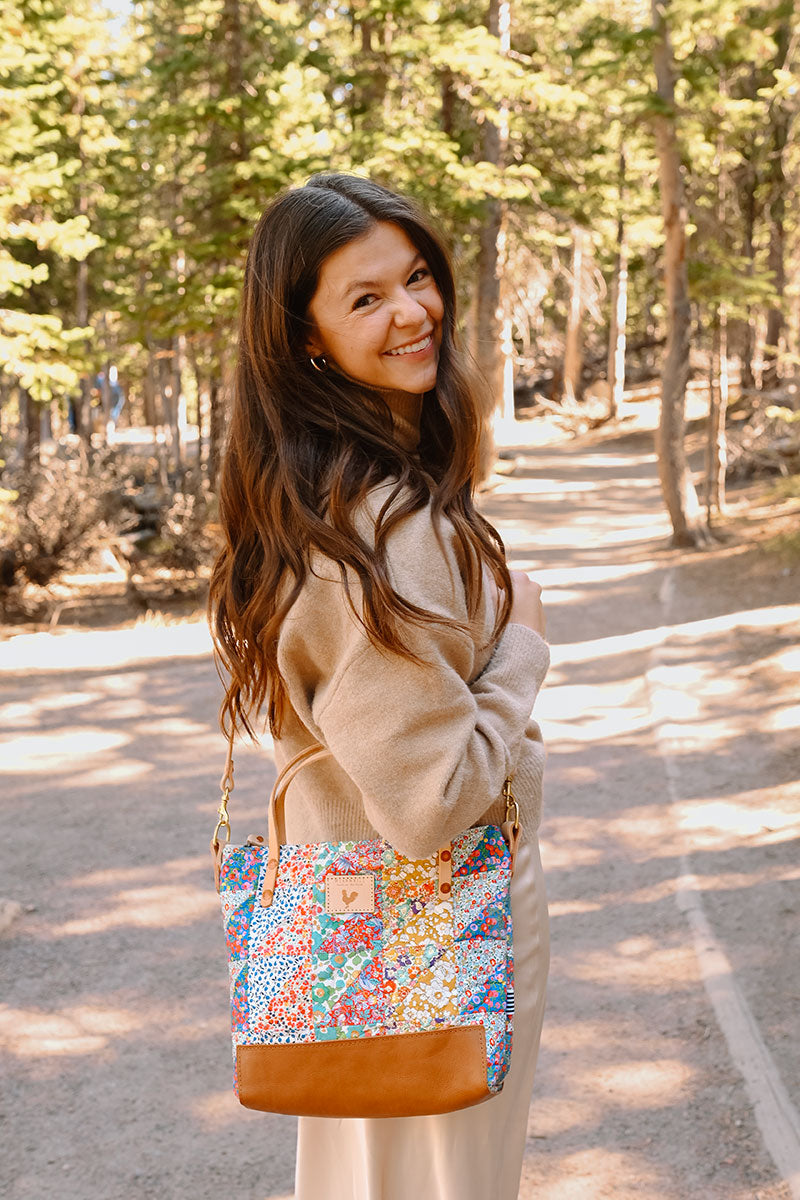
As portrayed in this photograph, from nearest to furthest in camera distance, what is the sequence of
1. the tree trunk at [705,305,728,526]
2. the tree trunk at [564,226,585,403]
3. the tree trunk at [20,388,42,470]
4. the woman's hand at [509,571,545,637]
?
the woman's hand at [509,571,545,637], the tree trunk at [705,305,728,526], the tree trunk at [20,388,42,470], the tree trunk at [564,226,585,403]

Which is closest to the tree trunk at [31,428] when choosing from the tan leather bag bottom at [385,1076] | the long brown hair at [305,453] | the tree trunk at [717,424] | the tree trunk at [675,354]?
the tree trunk at [675,354]

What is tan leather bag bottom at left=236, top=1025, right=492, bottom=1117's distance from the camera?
1440 mm

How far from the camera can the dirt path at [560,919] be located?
10.1ft

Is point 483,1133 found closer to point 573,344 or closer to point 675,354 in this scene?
point 675,354

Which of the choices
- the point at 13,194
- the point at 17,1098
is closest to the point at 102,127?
the point at 13,194

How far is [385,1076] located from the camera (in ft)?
4.75

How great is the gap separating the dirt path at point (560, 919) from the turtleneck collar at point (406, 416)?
2.15m

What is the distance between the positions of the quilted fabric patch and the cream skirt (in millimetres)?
152

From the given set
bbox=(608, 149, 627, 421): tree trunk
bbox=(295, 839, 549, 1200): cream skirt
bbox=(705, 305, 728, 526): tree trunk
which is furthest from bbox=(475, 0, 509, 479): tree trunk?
bbox=(295, 839, 549, 1200): cream skirt

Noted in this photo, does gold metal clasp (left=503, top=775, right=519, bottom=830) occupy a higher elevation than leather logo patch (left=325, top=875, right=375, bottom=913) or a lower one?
higher

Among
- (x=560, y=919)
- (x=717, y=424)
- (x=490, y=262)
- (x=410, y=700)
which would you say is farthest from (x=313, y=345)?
(x=490, y=262)

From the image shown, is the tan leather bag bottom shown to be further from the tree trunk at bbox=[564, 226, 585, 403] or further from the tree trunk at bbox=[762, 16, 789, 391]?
the tree trunk at bbox=[564, 226, 585, 403]

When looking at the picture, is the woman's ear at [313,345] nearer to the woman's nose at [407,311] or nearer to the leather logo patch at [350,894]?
the woman's nose at [407,311]

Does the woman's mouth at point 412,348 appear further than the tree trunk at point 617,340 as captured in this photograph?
No
